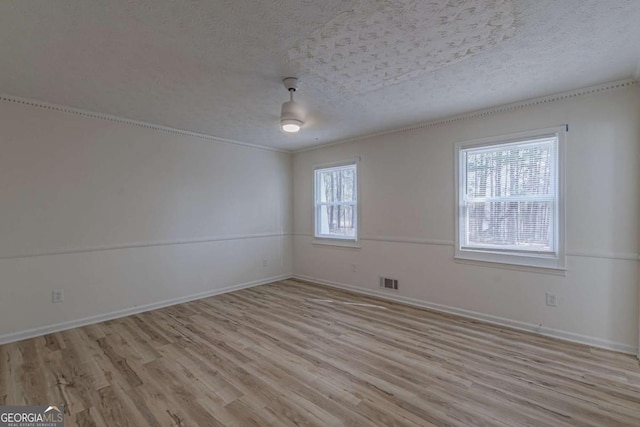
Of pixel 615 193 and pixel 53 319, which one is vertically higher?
pixel 615 193

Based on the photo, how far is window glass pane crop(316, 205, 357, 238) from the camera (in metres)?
5.06

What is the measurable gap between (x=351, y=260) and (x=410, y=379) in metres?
2.67

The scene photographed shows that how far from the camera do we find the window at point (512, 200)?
3131 millimetres

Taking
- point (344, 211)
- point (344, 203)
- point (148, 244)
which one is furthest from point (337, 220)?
point (148, 244)

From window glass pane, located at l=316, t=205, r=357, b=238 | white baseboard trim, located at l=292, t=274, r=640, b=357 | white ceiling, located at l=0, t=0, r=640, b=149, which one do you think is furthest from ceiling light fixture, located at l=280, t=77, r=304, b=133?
white baseboard trim, located at l=292, t=274, r=640, b=357

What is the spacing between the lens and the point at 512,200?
3361 millimetres

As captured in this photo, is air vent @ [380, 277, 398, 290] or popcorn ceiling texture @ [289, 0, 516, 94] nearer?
popcorn ceiling texture @ [289, 0, 516, 94]

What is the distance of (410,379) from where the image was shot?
92.2 inches

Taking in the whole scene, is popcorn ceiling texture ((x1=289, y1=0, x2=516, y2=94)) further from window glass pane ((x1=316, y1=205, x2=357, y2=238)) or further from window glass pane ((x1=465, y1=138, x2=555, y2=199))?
window glass pane ((x1=316, y1=205, x2=357, y2=238))

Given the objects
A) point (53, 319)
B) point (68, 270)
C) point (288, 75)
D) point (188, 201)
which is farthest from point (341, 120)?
point (53, 319)

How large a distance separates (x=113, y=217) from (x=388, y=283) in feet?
12.6

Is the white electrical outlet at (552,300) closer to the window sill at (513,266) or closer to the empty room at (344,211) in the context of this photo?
the empty room at (344,211)

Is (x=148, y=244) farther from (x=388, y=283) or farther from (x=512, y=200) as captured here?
(x=512, y=200)

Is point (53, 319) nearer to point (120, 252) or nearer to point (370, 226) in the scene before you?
point (120, 252)
